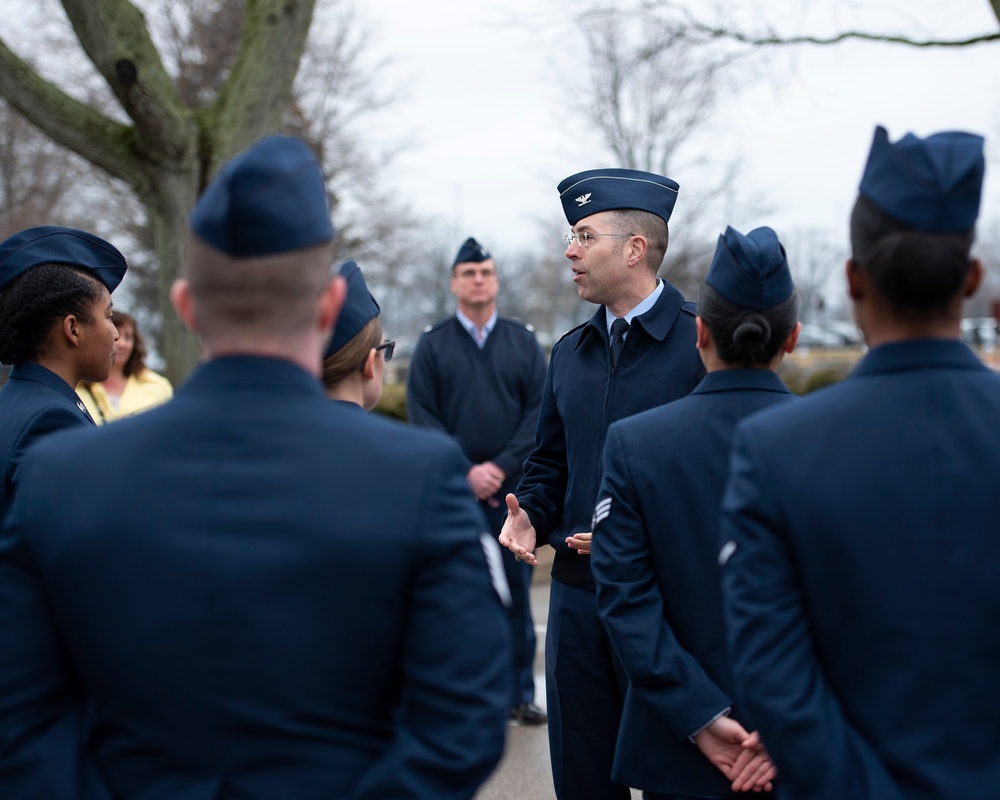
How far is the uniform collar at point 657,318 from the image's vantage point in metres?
3.44

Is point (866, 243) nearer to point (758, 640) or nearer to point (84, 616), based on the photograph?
point (758, 640)

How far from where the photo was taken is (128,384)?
6648 millimetres

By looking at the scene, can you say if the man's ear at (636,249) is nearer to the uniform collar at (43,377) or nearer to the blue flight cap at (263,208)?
the uniform collar at (43,377)

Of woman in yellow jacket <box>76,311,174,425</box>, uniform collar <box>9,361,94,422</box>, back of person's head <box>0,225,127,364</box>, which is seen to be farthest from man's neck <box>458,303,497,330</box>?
uniform collar <box>9,361,94,422</box>

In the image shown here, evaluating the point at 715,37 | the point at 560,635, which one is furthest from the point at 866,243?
the point at 715,37

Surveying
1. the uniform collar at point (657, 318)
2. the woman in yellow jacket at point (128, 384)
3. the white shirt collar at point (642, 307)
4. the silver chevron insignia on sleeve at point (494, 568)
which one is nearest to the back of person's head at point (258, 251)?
the silver chevron insignia on sleeve at point (494, 568)

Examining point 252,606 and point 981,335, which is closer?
point 252,606

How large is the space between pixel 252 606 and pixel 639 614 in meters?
1.20

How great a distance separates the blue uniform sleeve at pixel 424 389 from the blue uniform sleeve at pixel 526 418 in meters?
0.45

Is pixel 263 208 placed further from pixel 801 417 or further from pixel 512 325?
pixel 512 325

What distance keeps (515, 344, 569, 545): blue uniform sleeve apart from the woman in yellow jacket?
11.5ft

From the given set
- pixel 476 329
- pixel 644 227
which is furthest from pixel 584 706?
pixel 476 329

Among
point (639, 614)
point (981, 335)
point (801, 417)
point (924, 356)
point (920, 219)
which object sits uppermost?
point (920, 219)

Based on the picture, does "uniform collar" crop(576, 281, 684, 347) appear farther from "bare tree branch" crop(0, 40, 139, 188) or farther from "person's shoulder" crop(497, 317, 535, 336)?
"bare tree branch" crop(0, 40, 139, 188)
